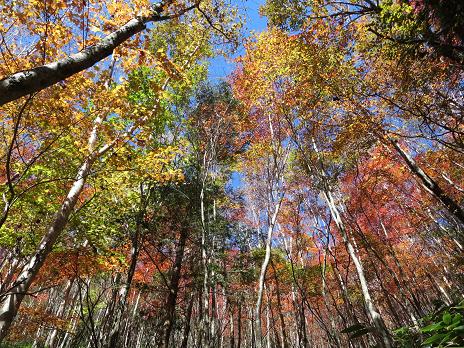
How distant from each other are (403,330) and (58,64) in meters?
6.00

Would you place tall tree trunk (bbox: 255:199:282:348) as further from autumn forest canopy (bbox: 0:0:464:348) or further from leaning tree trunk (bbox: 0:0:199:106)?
leaning tree trunk (bbox: 0:0:199:106)

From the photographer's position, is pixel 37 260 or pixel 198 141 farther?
pixel 198 141

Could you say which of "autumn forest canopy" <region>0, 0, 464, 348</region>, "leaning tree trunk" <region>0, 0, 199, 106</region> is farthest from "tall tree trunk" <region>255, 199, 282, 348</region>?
"leaning tree trunk" <region>0, 0, 199, 106</region>

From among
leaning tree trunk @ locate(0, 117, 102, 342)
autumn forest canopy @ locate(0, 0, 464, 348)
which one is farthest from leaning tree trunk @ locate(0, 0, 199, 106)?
leaning tree trunk @ locate(0, 117, 102, 342)

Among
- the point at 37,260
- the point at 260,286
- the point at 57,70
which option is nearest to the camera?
the point at 57,70

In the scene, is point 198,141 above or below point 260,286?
above

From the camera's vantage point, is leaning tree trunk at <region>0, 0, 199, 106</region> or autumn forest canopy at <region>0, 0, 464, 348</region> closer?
leaning tree trunk at <region>0, 0, 199, 106</region>

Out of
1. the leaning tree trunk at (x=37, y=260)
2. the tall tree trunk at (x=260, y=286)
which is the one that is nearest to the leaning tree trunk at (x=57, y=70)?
the leaning tree trunk at (x=37, y=260)

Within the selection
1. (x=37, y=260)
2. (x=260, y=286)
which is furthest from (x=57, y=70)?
(x=260, y=286)

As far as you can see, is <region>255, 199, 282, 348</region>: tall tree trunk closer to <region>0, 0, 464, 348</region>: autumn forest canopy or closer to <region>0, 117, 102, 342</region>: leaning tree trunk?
<region>0, 0, 464, 348</region>: autumn forest canopy

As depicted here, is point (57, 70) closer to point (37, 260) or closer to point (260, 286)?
point (37, 260)

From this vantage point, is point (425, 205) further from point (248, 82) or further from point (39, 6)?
point (39, 6)

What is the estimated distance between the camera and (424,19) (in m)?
6.36

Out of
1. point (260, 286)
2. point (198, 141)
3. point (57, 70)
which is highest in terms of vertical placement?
point (198, 141)
